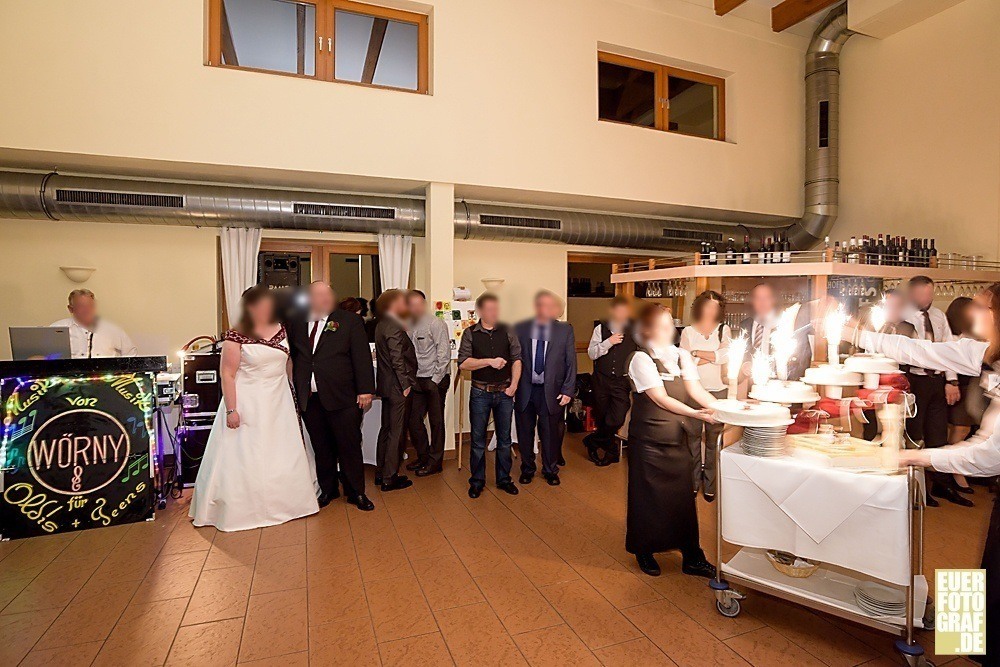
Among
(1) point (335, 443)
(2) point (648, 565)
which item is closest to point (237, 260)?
(1) point (335, 443)

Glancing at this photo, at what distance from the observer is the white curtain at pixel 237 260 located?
5619 millimetres

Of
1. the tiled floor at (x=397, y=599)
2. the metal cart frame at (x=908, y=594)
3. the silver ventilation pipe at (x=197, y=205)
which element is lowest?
the tiled floor at (x=397, y=599)

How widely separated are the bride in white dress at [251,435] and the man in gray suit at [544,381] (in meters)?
1.84

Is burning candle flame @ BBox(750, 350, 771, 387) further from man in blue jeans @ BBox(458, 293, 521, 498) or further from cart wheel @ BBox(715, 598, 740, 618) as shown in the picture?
man in blue jeans @ BBox(458, 293, 521, 498)

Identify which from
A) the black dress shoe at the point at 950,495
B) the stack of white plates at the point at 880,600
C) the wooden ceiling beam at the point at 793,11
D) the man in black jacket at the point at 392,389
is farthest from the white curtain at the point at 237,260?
the wooden ceiling beam at the point at 793,11

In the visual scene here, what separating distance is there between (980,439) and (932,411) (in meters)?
3.02

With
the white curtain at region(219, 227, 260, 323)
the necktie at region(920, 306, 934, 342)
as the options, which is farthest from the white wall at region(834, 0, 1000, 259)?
the white curtain at region(219, 227, 260, 323)

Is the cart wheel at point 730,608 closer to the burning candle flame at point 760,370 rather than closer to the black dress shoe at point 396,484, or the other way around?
the burning candle flame at point 760,370

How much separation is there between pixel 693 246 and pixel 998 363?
507cm

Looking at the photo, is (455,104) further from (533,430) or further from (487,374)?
(533,430)

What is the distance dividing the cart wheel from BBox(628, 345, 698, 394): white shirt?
104 centimetres

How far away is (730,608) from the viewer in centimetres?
256

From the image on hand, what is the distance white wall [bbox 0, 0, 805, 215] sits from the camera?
4.41 m

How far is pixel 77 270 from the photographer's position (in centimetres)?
506
